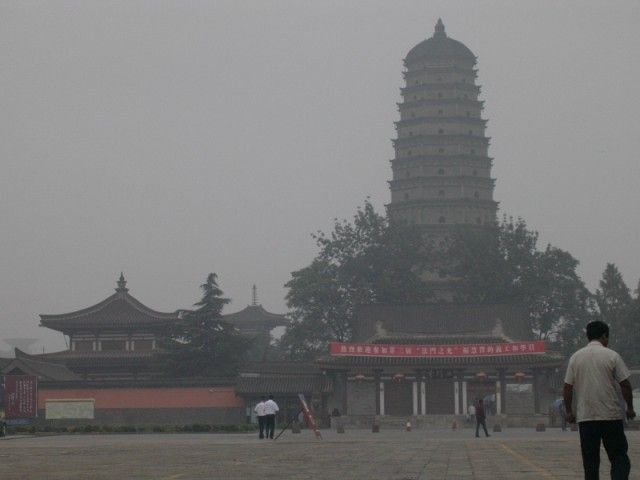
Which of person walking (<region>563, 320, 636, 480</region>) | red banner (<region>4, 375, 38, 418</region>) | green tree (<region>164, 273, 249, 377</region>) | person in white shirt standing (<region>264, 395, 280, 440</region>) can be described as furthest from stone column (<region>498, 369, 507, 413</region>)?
person walking (<region>563, 320, 636, 480</region>)

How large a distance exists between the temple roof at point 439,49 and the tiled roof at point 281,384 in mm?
36256

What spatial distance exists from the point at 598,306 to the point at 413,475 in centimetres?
6735

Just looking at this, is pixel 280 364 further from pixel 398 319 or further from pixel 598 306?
pixel 598 306

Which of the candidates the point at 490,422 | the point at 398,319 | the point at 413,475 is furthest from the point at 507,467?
the point at 398,319

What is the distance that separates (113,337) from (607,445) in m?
59.3

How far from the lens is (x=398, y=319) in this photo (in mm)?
65312

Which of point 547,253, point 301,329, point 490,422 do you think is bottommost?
point 490,422

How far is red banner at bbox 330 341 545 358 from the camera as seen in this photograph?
56.0 meters

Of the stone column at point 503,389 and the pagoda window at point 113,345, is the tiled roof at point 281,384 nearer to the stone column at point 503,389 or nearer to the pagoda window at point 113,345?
the stone column at point 503,389

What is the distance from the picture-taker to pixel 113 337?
67.4 metres

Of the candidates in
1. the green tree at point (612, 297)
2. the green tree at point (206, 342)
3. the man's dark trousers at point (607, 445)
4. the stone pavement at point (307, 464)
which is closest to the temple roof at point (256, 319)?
the green tree at point (612, 297)

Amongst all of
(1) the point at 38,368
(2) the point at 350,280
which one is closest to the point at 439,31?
(2) the point at 350,280

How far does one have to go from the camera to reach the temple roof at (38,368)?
56.8 m

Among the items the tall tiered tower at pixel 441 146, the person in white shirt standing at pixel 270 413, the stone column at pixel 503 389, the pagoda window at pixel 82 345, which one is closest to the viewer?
the person in white shirt standing at pixel 270 413
